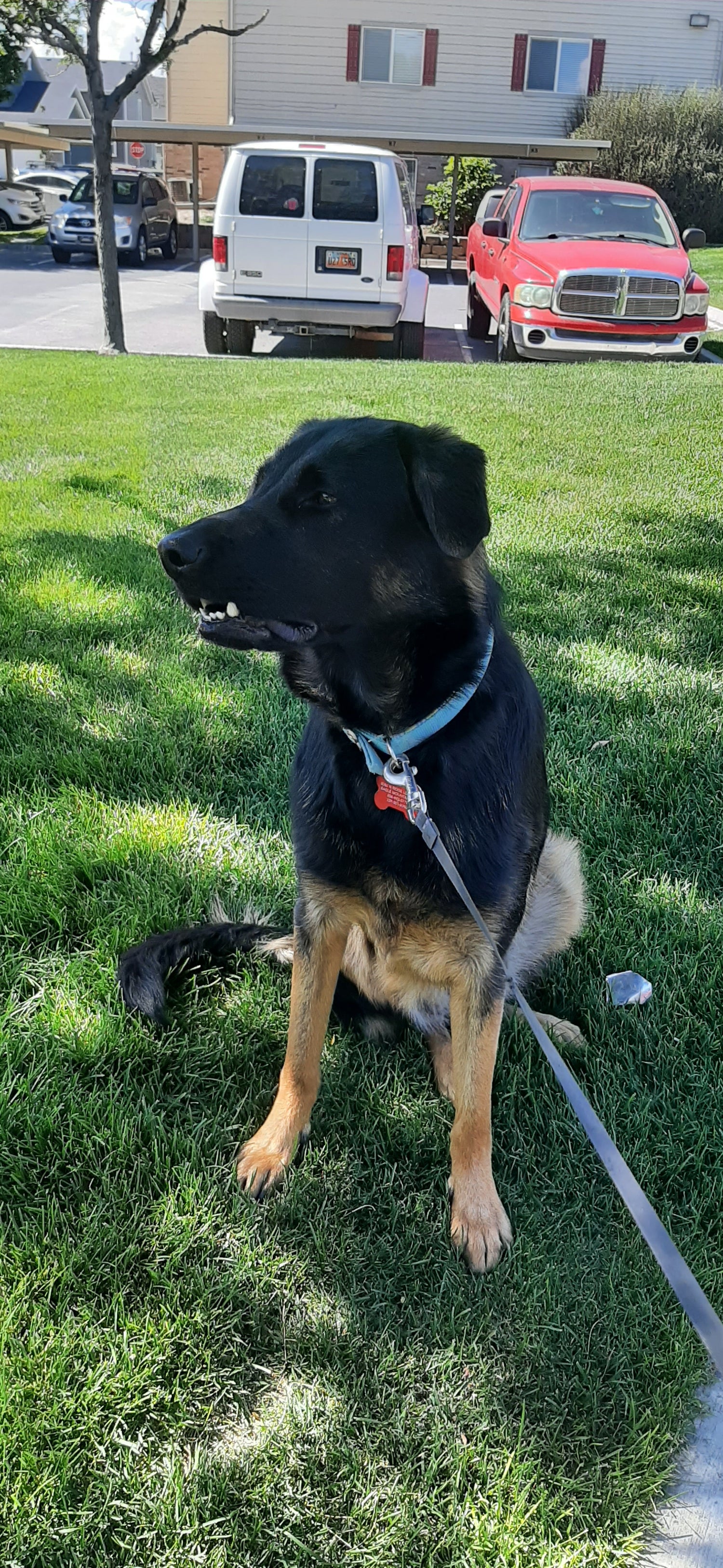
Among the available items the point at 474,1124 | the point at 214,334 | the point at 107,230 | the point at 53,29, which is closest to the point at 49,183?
the point at 53,29

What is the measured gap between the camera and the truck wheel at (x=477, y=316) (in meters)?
14.7

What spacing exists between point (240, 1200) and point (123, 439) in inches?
262

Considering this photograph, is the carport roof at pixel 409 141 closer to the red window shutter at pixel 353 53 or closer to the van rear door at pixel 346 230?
the red window shutter at pixel 353 53

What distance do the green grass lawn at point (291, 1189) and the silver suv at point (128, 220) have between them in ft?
76.8

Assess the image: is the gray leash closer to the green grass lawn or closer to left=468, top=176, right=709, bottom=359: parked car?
the green grass lawn

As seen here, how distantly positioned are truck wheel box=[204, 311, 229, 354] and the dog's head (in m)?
11.9

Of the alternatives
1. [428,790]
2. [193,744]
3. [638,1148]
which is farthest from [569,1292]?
[193,744]

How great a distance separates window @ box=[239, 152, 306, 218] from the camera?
11.7 m

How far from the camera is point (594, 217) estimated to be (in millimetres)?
12141

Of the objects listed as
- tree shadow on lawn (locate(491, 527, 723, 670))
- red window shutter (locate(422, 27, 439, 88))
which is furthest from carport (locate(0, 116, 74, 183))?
tree shadow on lawn (locate(491, 527, 723, 670))

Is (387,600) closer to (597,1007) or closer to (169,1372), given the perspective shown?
(597,1007)

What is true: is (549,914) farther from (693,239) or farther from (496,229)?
(693,239)

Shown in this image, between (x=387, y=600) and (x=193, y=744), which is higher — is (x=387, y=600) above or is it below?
above

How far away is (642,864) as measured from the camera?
302 cm
